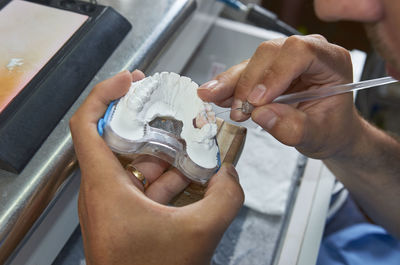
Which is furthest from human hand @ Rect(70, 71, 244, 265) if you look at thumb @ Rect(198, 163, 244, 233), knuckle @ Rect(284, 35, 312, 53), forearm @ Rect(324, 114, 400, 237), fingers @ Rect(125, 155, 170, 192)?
forearm @ Rect(324, 114, 400, 237)

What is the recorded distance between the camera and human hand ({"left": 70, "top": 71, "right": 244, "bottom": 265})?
42 cm

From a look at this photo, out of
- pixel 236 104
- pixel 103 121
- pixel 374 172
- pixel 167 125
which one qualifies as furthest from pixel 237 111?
pixel 374 172

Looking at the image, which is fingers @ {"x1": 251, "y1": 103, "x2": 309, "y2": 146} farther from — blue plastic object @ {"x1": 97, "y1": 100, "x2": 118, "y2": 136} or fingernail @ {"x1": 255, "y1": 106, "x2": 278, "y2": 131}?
blue plastic object @ {"x1": 97, "y1": 100, "x2": 118, "y2": 136}

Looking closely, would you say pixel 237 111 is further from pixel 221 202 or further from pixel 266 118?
pixel 221 202

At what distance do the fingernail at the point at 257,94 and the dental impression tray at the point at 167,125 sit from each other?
72 mm

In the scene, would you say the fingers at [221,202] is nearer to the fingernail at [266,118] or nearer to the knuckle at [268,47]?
the fingernail at [266,118]

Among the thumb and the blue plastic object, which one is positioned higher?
the blue plastic object

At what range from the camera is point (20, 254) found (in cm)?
50

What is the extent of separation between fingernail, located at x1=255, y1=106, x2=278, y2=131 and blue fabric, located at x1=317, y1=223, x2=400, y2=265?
1.20 ft

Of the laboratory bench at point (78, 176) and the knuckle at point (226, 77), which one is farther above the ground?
the knuckle at point (226, 77)

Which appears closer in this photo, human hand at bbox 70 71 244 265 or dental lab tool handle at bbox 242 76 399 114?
human hand at bbox 70 71 244 265

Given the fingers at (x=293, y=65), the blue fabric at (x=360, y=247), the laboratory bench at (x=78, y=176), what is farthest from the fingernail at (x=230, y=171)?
the blue fabric at (x=360, y=247)

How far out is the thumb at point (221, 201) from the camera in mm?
439

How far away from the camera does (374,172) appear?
793 millimetres
